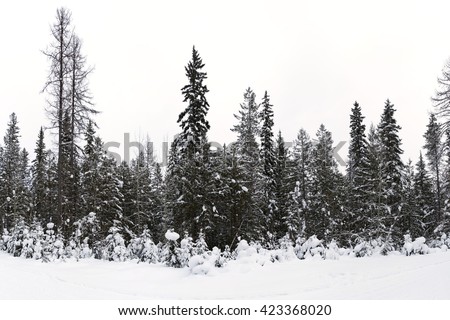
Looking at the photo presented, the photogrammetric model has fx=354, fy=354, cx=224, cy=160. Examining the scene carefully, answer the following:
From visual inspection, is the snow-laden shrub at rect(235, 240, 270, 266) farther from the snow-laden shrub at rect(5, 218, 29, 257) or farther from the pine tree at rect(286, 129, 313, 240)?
the pine tree at rect(286, 129, 313, 240)

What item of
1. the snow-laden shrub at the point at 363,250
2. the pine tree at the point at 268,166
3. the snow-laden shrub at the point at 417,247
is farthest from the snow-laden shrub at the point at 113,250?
the pine tree at the point at 268,166

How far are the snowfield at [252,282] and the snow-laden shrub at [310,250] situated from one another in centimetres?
119

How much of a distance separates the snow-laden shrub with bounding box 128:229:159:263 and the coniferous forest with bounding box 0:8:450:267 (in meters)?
0.05

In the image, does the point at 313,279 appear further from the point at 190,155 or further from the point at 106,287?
the point at 190,155

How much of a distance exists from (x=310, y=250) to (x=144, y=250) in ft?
19.4

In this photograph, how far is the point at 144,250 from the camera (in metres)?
12.9

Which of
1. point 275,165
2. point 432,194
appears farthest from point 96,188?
point 432,194

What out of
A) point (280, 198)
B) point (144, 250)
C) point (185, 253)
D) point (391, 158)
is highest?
point (391, 158)

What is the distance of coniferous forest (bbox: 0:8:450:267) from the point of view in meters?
14.0

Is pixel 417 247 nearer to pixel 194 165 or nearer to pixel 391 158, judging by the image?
pixel 194 165

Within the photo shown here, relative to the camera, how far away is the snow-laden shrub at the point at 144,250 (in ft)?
41.0

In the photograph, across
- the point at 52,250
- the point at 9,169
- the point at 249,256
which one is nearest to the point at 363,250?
the point at 249,256

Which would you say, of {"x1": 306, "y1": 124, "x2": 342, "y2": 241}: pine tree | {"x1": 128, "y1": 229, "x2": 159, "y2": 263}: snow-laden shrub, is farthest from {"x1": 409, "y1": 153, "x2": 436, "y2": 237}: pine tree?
{"x1": 128, "y1": 229, "x2": 159, "y2": 263}: snow-laden shrub

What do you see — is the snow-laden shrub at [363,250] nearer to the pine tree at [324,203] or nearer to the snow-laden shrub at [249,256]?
the snow-laden shrub at [249,256]
